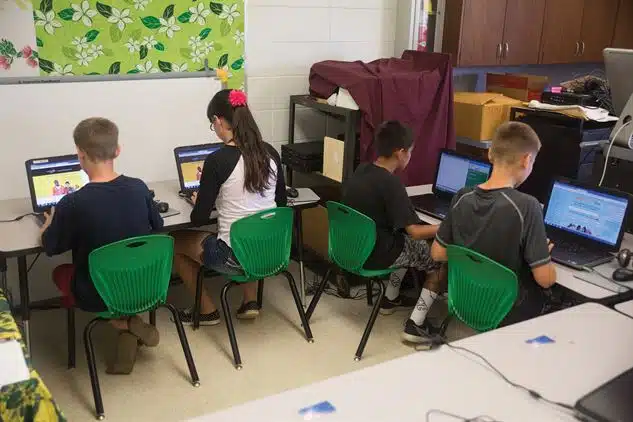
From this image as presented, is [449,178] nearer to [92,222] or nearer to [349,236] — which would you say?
[349,236]

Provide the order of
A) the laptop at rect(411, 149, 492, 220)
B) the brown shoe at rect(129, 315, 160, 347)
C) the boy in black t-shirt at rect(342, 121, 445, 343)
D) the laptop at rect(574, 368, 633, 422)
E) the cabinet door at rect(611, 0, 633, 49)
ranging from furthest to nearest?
the cabinet door at rect(611, 0, 633, 49) < the laptop at rect(411, 149, 492, 220) < the boy in black t-shirt at rect(342, 121, 445, 343) < the brown shoe at rect(129, 315, 160, 347) < the laptop at rect(574, 368, 633, 422)

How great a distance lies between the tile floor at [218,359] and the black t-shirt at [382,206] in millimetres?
475

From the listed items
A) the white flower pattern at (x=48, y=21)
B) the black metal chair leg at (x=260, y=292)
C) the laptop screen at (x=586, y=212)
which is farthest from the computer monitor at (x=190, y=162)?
the laptop screen at (x=586, y=212)

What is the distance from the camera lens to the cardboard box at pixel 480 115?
4016 millimetres

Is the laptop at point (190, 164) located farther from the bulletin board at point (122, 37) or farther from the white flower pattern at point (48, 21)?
the white flower pattern at point (48, 21)

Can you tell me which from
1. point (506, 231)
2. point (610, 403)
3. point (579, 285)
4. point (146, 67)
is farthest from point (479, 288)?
point (146, 67)

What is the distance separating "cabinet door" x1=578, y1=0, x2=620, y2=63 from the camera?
15.9ft

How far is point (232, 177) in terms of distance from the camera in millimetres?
2889

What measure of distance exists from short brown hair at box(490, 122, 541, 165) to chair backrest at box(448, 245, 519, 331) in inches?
16.1

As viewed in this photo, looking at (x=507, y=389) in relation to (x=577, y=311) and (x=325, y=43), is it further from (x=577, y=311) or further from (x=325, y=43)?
(x=325, y=43)

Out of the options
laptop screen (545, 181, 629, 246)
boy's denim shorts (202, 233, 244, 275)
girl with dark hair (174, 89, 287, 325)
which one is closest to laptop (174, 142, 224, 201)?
girl with dark hair (174, 89, 287, 325)

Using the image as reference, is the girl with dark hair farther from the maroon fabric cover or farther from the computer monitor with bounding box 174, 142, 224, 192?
the maroon fabric cover

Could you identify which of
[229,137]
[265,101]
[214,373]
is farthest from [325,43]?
[214,373]

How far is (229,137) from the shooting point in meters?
2.91
